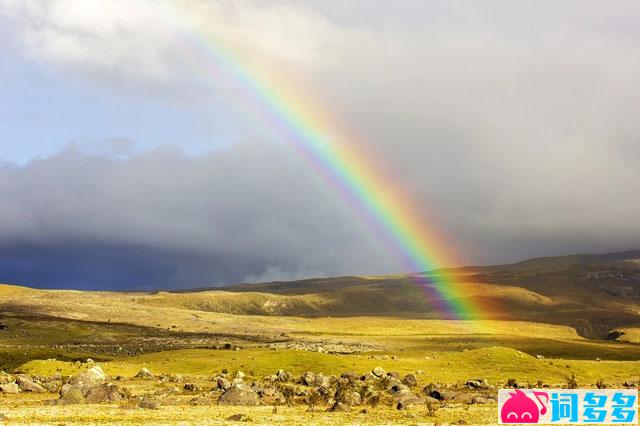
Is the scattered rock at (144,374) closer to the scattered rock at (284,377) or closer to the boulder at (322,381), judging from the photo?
the scattered rock at (284,377)

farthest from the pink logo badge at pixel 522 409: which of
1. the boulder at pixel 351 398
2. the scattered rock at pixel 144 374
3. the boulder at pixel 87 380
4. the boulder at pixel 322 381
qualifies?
the scattered rock at pixel 144 374

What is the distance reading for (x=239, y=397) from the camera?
42.0 metres

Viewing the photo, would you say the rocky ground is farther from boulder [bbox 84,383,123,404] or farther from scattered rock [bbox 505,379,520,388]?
scattered rock [bbox 505,379,520,388]

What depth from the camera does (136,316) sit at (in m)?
171

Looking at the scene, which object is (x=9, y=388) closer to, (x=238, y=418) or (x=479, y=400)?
(x=238, y=418)

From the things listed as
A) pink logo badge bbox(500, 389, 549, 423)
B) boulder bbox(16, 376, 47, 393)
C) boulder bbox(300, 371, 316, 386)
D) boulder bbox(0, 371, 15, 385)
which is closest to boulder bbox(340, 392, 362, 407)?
pink logo badge bbox(500, 389, 549, 423)

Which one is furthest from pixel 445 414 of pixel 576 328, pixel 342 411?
pixel 576 328

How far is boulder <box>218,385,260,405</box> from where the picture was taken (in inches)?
1644

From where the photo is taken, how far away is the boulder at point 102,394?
42.9m

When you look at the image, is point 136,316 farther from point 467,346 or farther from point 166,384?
point 166,384

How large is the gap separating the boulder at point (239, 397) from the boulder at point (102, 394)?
265 inches

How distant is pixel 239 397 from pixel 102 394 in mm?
8695

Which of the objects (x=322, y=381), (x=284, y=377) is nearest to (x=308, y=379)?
(x=322, y=381)

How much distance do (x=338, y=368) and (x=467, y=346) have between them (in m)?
50.2
